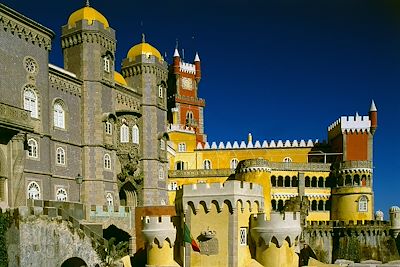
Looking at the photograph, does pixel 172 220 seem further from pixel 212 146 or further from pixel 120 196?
pixel 212 146

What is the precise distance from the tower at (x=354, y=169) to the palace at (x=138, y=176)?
0.14 m

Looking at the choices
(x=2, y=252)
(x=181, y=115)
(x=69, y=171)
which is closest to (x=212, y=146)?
(x=181, y=115)

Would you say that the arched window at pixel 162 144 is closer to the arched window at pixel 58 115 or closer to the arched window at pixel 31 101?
the arched window at pixel 58 115

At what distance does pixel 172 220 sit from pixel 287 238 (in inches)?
340

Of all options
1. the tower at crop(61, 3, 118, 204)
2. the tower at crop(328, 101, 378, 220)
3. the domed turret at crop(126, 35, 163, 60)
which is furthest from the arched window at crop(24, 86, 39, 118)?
the tower at crop(328, 101, 378, 220)

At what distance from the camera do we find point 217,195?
101 feet

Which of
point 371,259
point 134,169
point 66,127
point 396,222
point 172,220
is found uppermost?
point 66,127

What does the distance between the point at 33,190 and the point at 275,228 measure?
62.1 feet

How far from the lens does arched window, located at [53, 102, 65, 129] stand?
38403 millimetres

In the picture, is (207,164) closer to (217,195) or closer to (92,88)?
(92,88)

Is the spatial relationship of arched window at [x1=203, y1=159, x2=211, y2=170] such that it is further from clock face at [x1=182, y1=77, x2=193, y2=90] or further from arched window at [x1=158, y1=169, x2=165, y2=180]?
clock face at [x1=182, y1=77, x2=193, y2=90]

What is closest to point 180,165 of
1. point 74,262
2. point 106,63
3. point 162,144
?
point 162,144

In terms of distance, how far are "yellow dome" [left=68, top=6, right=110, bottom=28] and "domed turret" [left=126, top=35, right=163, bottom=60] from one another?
6777 mm

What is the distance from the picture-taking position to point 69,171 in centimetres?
3931
